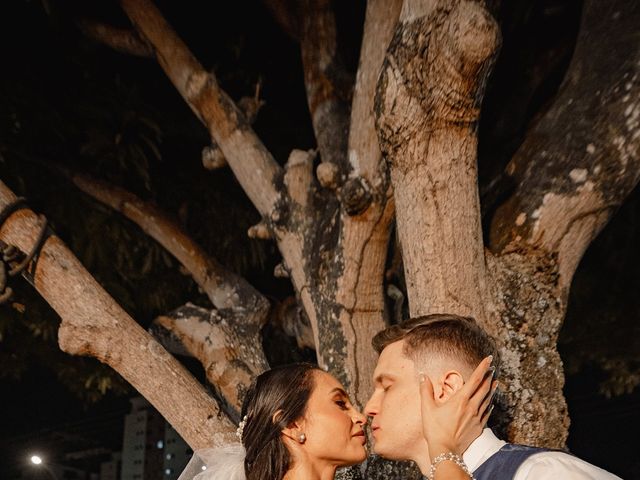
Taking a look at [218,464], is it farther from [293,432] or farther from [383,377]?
[383,377]

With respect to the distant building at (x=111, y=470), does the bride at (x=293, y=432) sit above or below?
below

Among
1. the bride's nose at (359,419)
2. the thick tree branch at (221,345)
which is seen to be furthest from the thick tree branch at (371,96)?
the thick tree branch at (221,345)

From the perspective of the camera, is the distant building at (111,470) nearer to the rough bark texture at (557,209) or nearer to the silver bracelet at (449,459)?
the rough bark texture at (557,209)

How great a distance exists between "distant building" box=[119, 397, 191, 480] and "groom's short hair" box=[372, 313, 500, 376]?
1007cm

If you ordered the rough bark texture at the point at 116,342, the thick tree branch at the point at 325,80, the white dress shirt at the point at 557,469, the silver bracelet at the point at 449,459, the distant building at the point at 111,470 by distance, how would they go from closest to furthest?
the white dress shirt at the point at 557,469 → the silver bracelet at the point at 449,459 → the rough bark texture at the point at 116,342 → the thick tree branch at the point at 325,80 → the distant building at the point at 111,470

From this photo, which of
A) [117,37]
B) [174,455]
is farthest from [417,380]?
[174,455]

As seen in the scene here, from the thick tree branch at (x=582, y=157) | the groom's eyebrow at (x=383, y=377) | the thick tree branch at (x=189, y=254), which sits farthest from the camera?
the thick tree branch at (x=189, y=254)

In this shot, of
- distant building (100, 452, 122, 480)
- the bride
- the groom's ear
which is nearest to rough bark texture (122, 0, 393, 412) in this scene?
the bride

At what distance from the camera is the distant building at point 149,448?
11.7m

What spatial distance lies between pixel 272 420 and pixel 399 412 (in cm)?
77

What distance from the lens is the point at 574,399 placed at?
11.0m

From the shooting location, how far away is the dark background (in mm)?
5160

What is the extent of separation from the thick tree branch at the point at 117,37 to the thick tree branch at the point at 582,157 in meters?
3.13

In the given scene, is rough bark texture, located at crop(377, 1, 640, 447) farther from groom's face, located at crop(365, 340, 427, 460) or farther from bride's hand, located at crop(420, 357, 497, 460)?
bride's hand, located at crop(420, 357, 497, 460)
